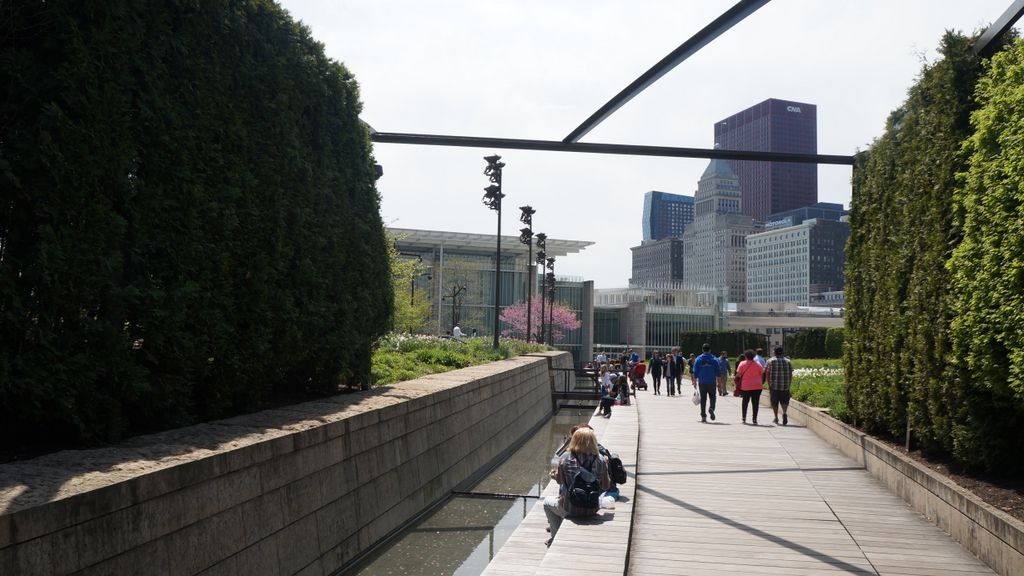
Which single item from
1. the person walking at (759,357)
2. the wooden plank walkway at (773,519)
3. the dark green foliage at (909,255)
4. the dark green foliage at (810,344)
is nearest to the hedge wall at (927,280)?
the dark green foliage at (909,255)

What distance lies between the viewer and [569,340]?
3450 inches

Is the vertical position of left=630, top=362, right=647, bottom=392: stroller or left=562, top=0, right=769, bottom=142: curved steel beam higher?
left=562, top=0, right=769, bottom=142: curved steel beam

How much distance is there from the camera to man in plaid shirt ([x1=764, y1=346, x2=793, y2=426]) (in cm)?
1588

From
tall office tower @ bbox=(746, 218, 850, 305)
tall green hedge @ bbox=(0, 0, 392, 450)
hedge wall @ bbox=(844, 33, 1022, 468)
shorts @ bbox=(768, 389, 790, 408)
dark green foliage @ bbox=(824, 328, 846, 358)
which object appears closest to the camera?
tall green hedge @ bbox=(0, 0, 392, 450)

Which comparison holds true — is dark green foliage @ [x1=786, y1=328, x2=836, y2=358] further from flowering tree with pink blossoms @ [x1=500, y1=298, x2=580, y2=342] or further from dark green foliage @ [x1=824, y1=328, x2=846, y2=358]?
flowering tree with pink blossoms @ [x1=500, y1=298, x2=580, y2=342]

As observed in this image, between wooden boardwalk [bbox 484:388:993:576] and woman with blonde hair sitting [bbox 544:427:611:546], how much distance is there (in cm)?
16

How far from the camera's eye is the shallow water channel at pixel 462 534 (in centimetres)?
894

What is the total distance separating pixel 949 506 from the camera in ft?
23.1

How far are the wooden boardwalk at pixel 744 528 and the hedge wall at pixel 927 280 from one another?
99cm

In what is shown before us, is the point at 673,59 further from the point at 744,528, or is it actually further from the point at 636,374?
the point at 636,374

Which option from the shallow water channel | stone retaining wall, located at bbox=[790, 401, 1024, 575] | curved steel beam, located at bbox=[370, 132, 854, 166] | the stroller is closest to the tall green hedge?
curved steel beam, located at bbox=[370, 132, 854, 166]

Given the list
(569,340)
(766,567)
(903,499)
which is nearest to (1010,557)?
(766,567)

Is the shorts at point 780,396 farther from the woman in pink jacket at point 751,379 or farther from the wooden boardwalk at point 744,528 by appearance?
the wooden boardwalk at point 744,528

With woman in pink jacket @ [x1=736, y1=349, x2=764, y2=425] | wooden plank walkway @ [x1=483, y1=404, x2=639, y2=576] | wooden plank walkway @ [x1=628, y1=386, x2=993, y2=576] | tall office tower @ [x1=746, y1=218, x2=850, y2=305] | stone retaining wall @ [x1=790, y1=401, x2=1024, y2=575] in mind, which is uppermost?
tall office tower @ [x1=746, y1=218, x2=850, y2=305]
